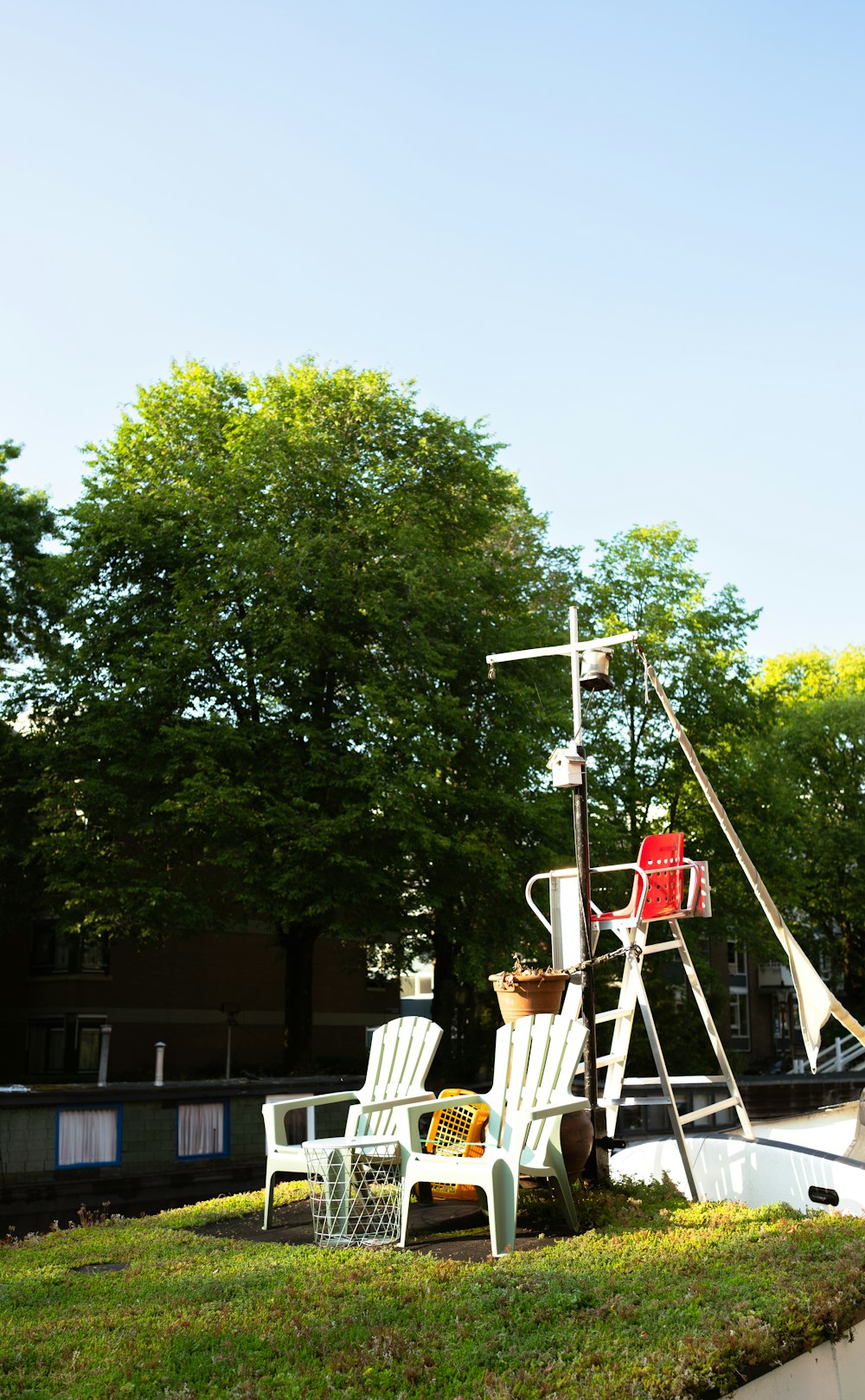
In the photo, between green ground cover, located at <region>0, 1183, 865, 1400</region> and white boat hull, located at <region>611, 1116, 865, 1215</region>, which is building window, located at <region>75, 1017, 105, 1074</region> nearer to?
white boat hull, located at <region>611, 1116, 865, 1215</region>

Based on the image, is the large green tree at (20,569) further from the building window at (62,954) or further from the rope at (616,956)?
the rope at (616,956)

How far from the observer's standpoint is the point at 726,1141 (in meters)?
9.15

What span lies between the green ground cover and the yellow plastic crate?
87cm

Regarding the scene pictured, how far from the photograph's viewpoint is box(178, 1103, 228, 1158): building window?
15.3 m

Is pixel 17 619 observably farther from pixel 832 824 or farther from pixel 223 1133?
pixel 832 824

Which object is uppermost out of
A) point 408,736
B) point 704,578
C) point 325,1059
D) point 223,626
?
point 704,578

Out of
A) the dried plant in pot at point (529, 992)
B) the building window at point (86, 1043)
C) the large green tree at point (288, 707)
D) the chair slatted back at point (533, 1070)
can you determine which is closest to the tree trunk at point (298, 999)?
the large green tree at point (288, 707)

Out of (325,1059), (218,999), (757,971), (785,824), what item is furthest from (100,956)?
(757,971)

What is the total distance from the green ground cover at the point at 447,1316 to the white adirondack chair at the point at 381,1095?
635 mm

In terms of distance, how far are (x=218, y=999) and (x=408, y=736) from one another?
1362 centimetres

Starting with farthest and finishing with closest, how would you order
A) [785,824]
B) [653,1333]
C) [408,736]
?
[785,824] → [408,736] → [653,1333]

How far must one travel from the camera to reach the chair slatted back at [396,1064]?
8547 mm

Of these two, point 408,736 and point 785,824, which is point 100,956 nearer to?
point 408,736

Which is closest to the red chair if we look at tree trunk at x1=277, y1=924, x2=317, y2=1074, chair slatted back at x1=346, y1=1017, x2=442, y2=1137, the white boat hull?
chair slatted back at x1=346, y1=1017, x2=442, y2=1137
